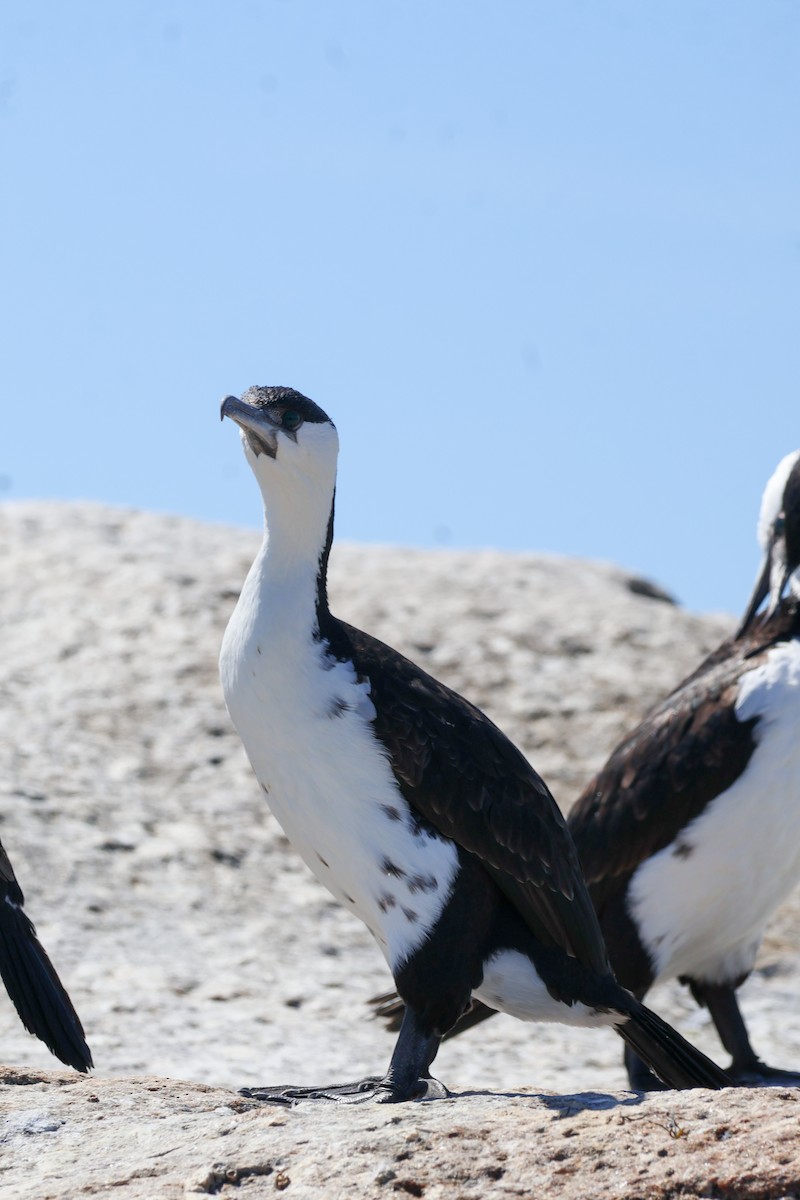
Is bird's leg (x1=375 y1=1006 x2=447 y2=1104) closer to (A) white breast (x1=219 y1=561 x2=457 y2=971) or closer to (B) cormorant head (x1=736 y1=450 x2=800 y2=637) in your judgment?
(A) white breast (x1=219 y1=561 x2=457 y2=971)

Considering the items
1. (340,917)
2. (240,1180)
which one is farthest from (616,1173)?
(340,917)

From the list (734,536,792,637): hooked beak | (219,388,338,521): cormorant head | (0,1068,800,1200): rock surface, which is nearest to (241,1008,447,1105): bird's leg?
(0,1068,800,1200): rock surface

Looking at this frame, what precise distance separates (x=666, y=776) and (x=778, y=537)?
150cm

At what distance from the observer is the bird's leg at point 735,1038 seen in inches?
308

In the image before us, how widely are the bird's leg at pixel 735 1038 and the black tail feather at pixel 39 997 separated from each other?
3456mm

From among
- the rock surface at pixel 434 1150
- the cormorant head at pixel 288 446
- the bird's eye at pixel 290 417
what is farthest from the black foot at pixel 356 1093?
the bird's eye at pixel 290 417

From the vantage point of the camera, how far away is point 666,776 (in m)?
7.66

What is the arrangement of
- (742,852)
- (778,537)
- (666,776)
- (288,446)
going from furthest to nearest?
(778,537)
(666,776)
(742,852)
(288,446)

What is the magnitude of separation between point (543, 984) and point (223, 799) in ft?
22.7

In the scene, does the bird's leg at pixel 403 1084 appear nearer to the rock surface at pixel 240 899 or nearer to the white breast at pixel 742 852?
the rock surface at pixel 240 899

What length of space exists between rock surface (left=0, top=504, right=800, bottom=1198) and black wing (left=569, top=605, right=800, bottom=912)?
1.44m

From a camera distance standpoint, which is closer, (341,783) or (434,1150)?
(434,1150)

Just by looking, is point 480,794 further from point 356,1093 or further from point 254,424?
point 254,424

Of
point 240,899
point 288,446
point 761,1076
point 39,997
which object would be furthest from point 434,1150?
point 240,899
